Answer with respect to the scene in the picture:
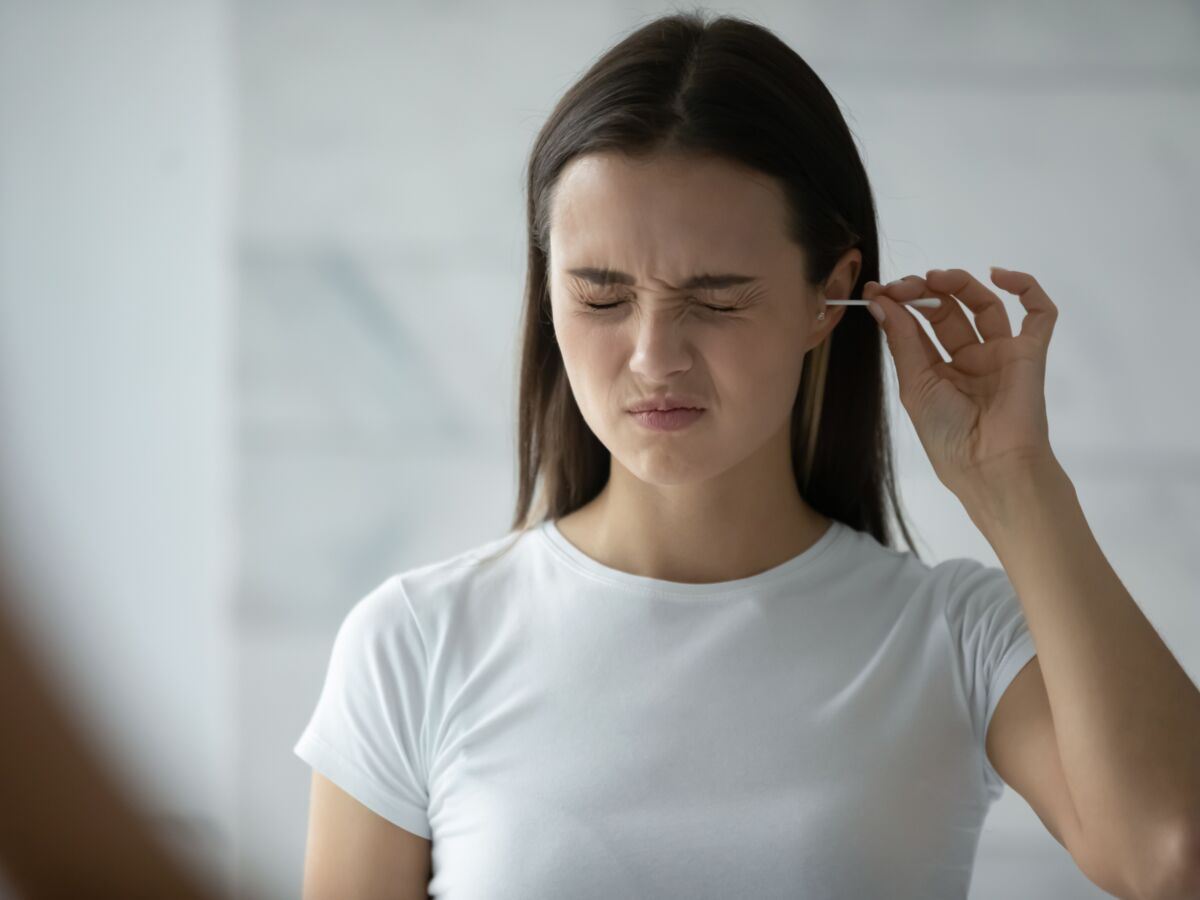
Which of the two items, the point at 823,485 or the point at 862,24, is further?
the point at 862,24

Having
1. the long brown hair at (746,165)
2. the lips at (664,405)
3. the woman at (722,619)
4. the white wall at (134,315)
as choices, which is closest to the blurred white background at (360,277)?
the white wall at (134,315)

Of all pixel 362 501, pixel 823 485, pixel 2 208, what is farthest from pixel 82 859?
pixel 2 208

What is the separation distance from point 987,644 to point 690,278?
0.41m

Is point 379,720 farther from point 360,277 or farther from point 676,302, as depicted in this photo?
point 360,277

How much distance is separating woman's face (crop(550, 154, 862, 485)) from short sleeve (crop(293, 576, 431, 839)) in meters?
0.27

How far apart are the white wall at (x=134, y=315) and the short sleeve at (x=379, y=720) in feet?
3.59

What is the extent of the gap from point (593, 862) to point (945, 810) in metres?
0.30

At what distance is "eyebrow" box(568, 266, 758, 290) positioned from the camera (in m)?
0.96

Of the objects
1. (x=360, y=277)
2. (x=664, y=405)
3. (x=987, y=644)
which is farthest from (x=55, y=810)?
(x=360, y=277)

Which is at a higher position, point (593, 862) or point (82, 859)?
Result: point (82, 859)

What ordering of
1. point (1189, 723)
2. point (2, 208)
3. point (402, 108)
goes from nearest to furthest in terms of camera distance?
point (1189, 723)
point (402, 108)
point (2, 208)

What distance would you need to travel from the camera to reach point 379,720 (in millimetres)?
1052

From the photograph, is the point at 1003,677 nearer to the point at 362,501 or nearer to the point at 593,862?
the point at 593,862

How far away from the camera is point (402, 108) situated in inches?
78.1
